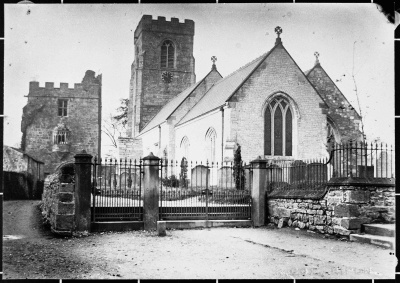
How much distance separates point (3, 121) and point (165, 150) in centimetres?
2587

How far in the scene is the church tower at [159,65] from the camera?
4381 cm

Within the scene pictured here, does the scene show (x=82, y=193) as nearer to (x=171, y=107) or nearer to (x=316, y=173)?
(x=316, y=173)

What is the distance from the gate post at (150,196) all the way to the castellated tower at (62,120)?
27662 millimetres

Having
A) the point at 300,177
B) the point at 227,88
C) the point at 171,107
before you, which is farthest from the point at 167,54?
the point at 300,177

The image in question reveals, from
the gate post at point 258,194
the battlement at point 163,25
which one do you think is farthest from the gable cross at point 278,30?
the battlement at point 163,25

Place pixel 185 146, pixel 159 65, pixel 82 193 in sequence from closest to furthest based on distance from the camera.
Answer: pixel 82 193 → pixel 185 146 → pixel 159 65

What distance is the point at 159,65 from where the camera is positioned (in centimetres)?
4453

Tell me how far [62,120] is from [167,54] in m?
12.1

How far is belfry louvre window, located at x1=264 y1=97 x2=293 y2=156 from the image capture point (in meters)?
25.4

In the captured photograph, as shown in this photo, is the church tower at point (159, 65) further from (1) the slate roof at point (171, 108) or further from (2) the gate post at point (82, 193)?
(2) the gate post at point (82, 193)

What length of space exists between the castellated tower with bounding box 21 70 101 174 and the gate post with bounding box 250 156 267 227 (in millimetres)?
27510

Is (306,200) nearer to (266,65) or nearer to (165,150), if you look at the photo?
(266,65)

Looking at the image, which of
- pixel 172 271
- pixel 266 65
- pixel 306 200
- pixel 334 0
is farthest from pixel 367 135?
pixel 172 271

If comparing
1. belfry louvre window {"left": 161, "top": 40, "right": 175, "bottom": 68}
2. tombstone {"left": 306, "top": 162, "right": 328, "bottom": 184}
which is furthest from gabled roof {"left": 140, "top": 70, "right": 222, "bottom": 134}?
tombstone {"left": 306, "top": 162, "right": 328, "bottom": 184}
